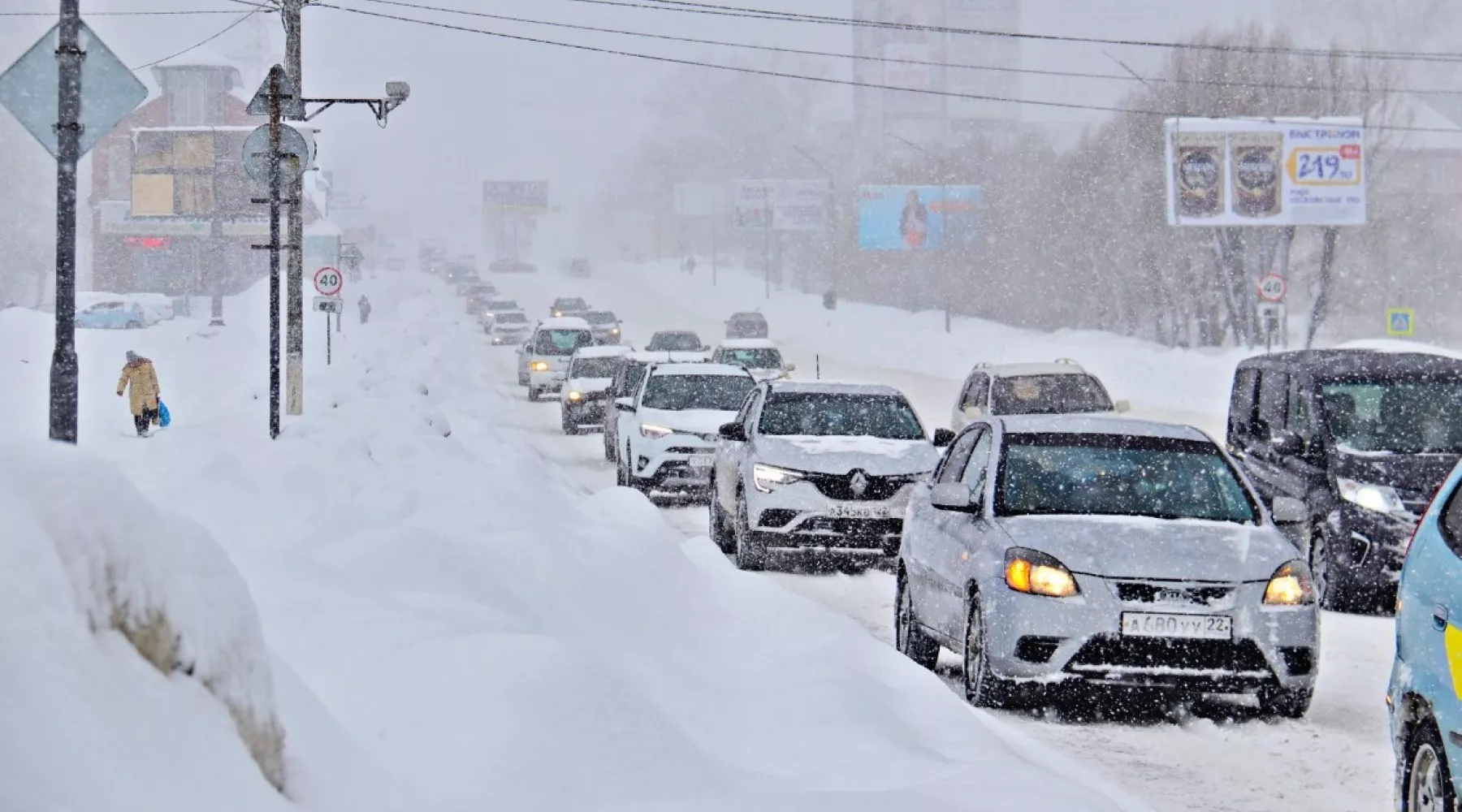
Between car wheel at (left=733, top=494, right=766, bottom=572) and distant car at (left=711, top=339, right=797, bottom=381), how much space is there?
61.0 feet

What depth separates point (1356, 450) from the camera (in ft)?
42.5

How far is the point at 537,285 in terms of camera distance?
13938 centimetres

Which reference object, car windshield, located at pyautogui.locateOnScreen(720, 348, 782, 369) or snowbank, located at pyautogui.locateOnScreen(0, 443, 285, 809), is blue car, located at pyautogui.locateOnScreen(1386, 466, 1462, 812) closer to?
snowbank, located at pyautogui.locateOnScreen(0, 443, 285, 809)

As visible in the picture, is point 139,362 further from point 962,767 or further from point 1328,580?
point 962,767

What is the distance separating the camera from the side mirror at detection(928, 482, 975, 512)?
9.52 m

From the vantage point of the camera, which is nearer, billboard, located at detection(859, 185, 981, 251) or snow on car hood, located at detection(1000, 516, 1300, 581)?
snow on car hood, located at detection(1000, 516, 1300, 581)

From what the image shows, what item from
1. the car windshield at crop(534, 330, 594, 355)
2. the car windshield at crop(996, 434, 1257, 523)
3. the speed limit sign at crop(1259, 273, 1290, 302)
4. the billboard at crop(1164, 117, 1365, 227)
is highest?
the billboard at crop(1164, 117, 1365, 227)

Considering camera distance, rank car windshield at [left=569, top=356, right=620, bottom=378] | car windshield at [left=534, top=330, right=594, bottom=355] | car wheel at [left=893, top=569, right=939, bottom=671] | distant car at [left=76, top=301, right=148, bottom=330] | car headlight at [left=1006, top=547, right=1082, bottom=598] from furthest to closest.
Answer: distant car at [left=76, top=301, right=148, bottom=330] → car windshield at [left=534, top=330, right=594, bottom=355] → car windshield at [left=569, top=356, right=620, bottom=378] → car wheel at [left=893, top=569, right=939, bottom=671] → car headlight at [left=1006, top=547, right=1082, bottom=598]

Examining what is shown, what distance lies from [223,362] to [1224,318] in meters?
39.6

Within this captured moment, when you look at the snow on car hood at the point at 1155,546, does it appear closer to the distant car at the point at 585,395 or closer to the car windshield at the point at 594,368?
the distant car at the point at 585,395

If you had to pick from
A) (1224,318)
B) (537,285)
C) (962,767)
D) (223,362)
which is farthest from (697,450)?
(537,285)

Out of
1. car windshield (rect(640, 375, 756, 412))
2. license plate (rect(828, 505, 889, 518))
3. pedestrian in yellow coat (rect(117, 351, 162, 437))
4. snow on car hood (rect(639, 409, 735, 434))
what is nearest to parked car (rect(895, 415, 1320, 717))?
license plate (rect(828, 505, 889, 518))

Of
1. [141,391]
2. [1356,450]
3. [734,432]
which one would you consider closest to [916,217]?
[141,391]

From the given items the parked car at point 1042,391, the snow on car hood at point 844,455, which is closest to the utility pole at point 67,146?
the snow on car hood at point 844,455
